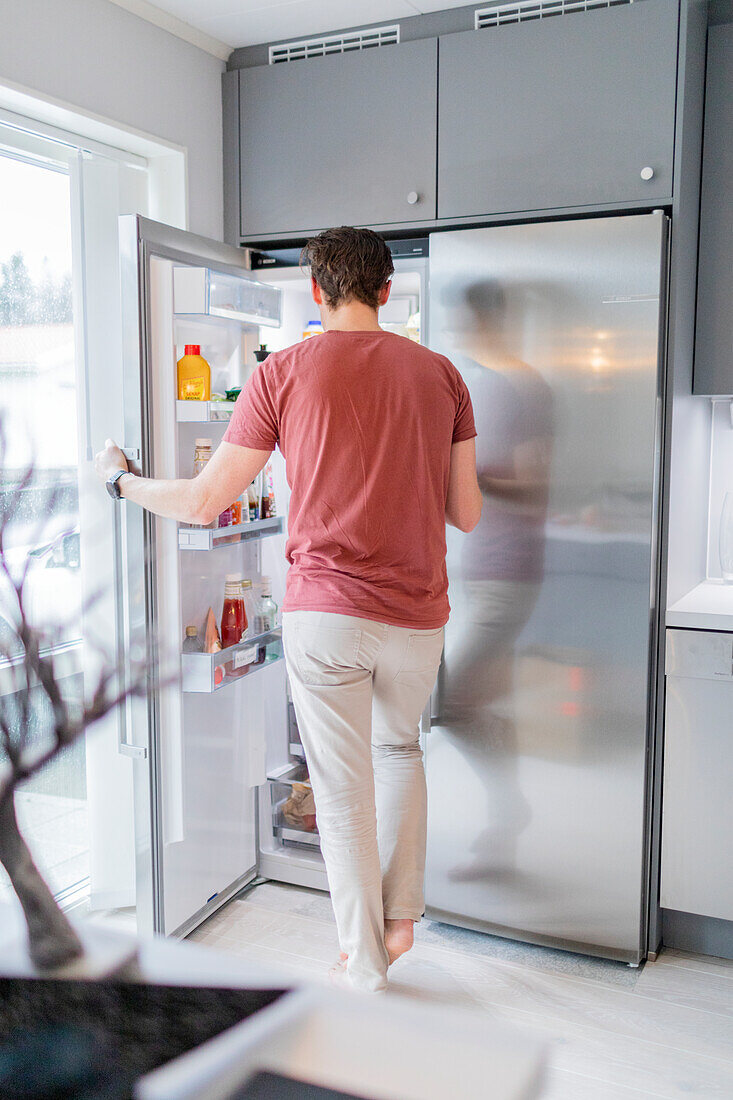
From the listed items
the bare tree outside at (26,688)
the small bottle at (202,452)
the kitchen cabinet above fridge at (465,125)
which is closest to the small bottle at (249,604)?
the small bottle at (202,452)

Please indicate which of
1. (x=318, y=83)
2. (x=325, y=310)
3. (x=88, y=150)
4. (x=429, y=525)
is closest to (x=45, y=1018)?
(x=429, y=525)

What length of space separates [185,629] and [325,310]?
85cm

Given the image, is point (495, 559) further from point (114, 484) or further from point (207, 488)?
point (114, 484)

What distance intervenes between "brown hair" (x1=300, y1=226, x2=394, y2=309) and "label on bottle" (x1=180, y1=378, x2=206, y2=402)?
396 millimetres

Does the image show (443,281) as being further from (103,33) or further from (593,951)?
(593,951)

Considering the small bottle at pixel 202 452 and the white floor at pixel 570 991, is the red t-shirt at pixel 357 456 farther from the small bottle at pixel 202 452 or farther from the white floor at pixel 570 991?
the white floor at pixel 570 991

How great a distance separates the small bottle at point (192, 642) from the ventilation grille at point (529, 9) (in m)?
1.59

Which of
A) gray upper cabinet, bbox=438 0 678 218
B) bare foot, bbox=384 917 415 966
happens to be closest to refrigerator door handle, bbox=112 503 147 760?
bare foot, bbox=384 917 415 966

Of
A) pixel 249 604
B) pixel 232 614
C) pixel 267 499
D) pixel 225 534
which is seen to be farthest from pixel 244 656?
pixel 267 499

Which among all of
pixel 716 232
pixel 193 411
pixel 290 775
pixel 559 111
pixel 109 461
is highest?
pixel 559 111

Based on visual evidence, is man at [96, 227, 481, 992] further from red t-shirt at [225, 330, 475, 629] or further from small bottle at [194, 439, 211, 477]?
small bottle at [194, 439, 211, 477]

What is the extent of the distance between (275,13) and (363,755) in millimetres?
1773

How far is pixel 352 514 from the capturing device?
187 cm

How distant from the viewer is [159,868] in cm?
225
